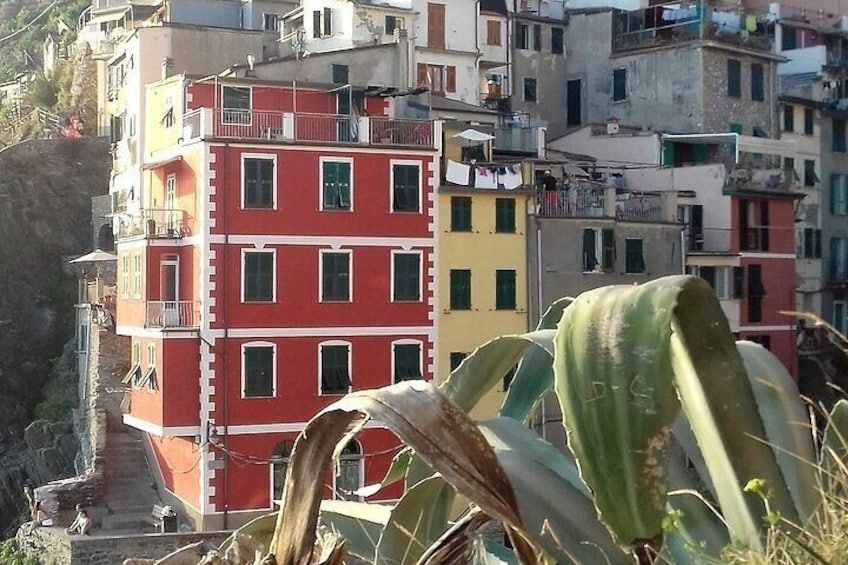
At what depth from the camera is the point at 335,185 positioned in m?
26.6

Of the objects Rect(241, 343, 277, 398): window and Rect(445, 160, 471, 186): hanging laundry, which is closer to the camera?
Rect(241, 343, 277, 398): window

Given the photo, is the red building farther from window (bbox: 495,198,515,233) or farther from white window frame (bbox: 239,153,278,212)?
window (bbox: 495,198,515,233)

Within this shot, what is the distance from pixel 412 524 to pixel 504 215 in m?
25.2

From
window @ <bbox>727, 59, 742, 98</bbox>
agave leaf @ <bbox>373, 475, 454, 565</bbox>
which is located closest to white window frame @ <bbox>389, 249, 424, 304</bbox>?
window @ <bbox>727, 59, 742, 98</bbox>

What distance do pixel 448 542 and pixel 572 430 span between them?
0.36m

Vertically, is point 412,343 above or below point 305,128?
below

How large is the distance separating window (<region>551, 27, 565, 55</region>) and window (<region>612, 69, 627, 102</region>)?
2.27m

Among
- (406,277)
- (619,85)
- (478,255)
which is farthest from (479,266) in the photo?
(619,85)

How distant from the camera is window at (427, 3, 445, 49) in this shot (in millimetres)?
35906

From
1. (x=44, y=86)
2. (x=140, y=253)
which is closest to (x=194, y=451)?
(x=140, y=253)

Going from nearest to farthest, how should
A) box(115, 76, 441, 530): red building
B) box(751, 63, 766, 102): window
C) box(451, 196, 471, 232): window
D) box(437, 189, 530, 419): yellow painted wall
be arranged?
1. box(115, 76, 441, 530): red building
2. box(437, 189, 530, 419): yellow painted wall
3. box(451, 196, 471, 232): window
4. box(751, 63, 766, 102): window

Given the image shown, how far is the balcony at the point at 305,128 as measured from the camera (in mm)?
25781

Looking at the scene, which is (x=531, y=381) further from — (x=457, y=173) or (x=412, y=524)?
(x=457, y=173)

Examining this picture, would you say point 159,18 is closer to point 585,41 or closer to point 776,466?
point 585,41
